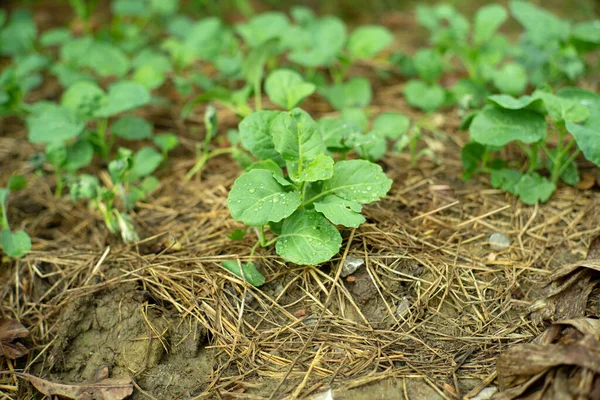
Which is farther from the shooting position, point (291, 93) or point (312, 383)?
point (291, 93)

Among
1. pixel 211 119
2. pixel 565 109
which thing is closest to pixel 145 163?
pixel 211 119

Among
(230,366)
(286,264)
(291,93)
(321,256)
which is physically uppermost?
(291,93)

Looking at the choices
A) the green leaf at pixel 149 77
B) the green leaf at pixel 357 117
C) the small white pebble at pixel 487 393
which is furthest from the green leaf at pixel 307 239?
the green leaf at pixel 149 77

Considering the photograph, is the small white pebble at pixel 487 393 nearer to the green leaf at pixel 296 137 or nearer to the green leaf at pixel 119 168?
the green leaf at pixel 296 137

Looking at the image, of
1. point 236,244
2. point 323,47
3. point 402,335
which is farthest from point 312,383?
point 323,47

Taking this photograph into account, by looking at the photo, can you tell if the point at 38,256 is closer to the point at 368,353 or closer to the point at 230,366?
the point at 230,366

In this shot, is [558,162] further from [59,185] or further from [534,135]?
[59,185]

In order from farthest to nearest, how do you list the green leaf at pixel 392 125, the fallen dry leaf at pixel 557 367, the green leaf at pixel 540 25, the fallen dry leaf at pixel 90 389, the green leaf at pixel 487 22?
the green leaf at pixel 487 22
the green leaf at pixel 540 25
the green leaf at pixel 392 125
the fallen dry leaf at pixel 90 389
the fallen dry leaf at pixel 557 367
